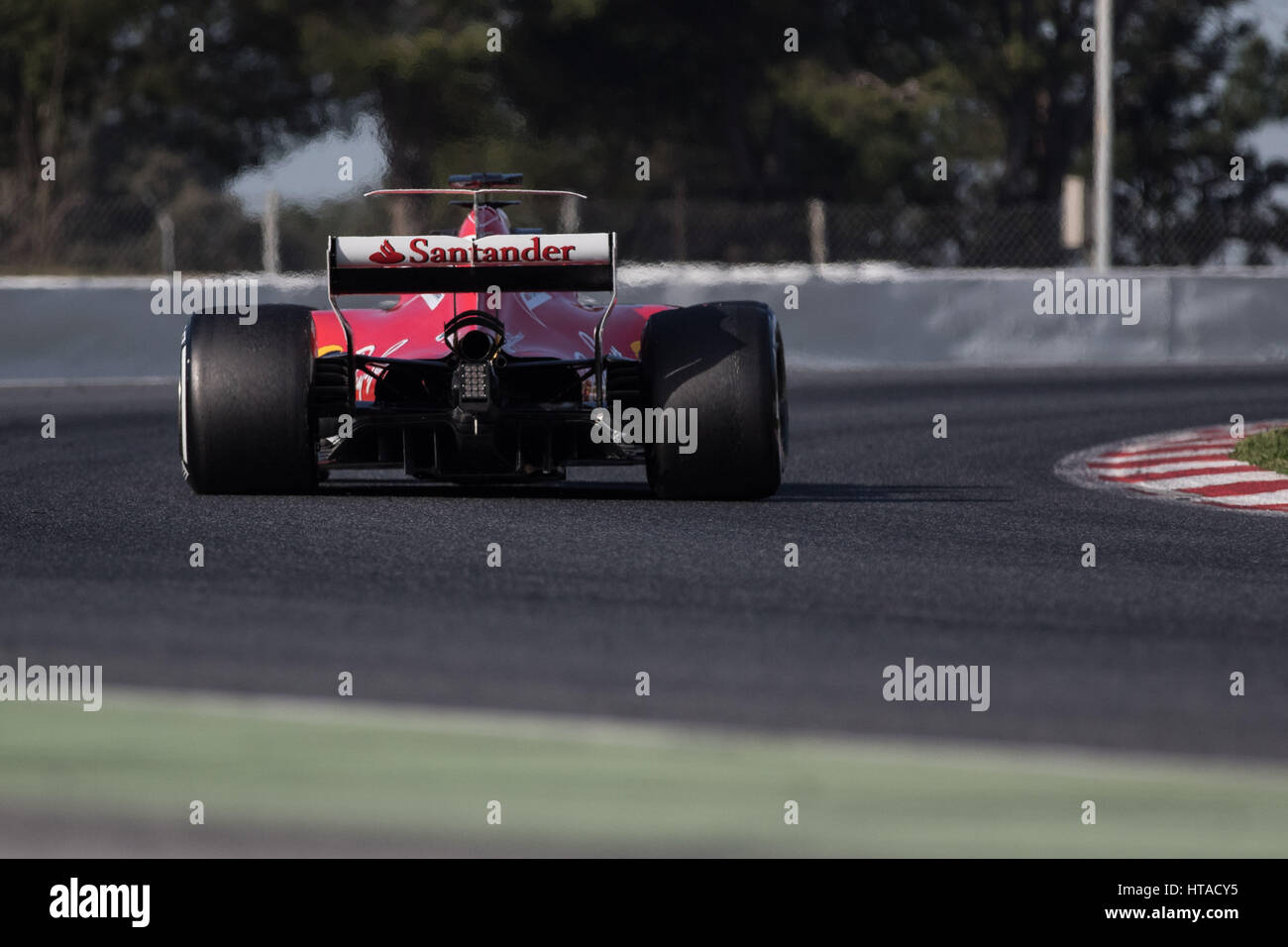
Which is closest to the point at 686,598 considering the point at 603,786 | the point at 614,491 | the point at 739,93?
the point at 603,786

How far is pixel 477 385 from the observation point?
9.25 meters

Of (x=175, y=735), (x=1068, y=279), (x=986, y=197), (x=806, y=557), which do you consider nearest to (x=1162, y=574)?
(x=806, y=557)

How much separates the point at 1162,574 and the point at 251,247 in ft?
68.5

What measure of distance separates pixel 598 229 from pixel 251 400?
19.4m

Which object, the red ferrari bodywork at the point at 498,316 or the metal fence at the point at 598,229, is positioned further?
the metal fence at the point at 598,229

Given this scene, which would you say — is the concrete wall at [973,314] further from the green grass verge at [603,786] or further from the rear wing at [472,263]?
the green grass verge at [603,786]

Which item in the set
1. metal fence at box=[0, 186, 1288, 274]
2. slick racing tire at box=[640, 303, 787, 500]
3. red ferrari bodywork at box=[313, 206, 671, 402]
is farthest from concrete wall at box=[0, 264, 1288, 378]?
slick racing tire at box=[640, 303, 787, 500]

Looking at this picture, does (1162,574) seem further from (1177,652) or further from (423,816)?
(423,816)

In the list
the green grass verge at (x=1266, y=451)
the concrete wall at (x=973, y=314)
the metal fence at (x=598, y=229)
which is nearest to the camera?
the green grass verge at (x=1266, y=451)

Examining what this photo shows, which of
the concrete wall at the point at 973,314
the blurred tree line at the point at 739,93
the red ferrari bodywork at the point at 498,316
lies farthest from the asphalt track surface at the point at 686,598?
the blurred tree line at the point at 739,93

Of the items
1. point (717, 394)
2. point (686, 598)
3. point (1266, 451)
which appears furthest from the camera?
point (1266, 451)

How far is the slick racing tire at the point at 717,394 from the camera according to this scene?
9.47 metres

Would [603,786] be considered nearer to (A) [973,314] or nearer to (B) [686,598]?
(B) [686,598]

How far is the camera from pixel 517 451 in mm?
9570
